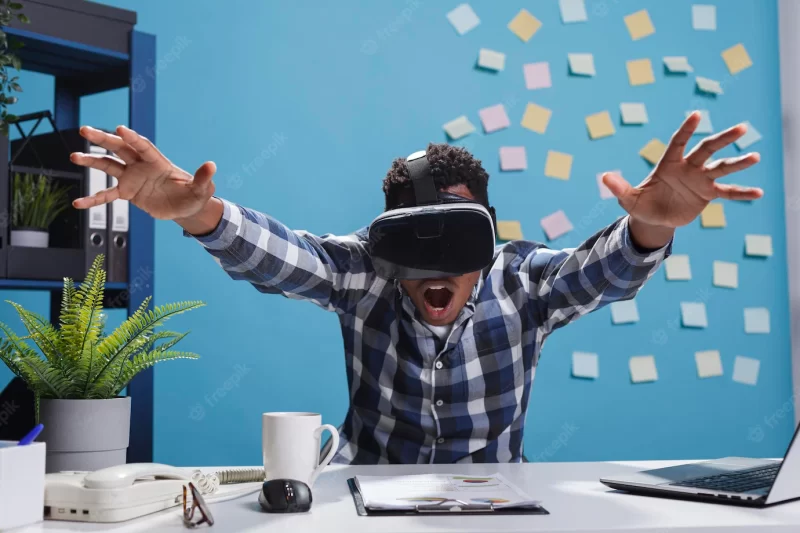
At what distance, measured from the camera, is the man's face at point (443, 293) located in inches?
62.2

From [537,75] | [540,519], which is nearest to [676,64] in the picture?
[537,75]

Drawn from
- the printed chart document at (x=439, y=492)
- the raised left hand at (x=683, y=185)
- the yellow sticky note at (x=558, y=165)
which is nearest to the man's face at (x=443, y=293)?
the raised left hand at (x=683, y=185)

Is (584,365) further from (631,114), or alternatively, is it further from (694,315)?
(631,114)

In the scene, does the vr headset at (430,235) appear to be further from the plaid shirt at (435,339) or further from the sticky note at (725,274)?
the sticky note at (725,274)

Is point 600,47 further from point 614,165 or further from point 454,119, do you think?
point 454,119

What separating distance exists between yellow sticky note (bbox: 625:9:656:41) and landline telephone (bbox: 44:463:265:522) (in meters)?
2.35

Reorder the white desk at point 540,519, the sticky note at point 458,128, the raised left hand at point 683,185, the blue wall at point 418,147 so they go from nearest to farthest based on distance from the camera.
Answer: the white desk at point 540,519
the raised left hand at point 683,185
the blue wall at point 418,147
the sticky note at point 458,128

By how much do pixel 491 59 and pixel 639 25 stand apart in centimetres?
57

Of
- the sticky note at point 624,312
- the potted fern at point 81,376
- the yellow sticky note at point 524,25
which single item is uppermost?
the yellow sticky note at point 524,25

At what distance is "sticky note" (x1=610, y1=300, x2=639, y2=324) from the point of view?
2637mm

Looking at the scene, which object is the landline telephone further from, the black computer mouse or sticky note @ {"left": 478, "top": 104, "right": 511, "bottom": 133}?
sticky note @ {"left": 478, "top": 104, "right": 511, "bottom": 133}

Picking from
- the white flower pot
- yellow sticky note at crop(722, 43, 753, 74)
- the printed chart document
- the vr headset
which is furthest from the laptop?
yellow sticky note at crop(722, 43, 753, 74)

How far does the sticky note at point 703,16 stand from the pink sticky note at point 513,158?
824 mm

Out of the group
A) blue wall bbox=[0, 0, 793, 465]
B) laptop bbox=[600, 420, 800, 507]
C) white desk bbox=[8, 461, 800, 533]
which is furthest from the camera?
blue wall bbox=[0, 0, 793, 465]
